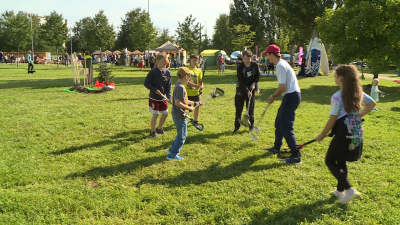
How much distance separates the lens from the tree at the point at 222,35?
63.2 metres

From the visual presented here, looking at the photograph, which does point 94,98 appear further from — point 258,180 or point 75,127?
point 258,180

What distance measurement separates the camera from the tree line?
15.0 m

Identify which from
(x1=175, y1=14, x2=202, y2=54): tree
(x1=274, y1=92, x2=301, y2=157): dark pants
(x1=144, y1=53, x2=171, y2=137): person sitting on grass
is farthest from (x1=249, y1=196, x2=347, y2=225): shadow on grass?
(x1=175, y1=14, x2=202, y2=54): tree

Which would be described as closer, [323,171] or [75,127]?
[323,171]

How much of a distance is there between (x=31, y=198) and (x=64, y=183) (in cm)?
59

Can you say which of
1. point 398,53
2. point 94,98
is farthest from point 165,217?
point 398,53

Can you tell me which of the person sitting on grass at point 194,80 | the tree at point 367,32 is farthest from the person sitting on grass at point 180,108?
Result: the tree at point 367,32

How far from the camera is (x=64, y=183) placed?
468 centimetres

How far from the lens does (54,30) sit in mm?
39219

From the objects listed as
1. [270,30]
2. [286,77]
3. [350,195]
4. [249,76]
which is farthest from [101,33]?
[350,195]

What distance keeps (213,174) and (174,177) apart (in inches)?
26.3

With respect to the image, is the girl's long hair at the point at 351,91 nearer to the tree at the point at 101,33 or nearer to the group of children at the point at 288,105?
the group of children at the point at 288,105

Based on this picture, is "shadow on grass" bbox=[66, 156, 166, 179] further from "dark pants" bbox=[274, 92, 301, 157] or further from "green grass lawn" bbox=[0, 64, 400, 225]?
"dark pants" bbox=[274, 92, 301, 157]

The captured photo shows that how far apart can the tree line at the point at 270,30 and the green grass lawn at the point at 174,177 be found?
27.7 feet
